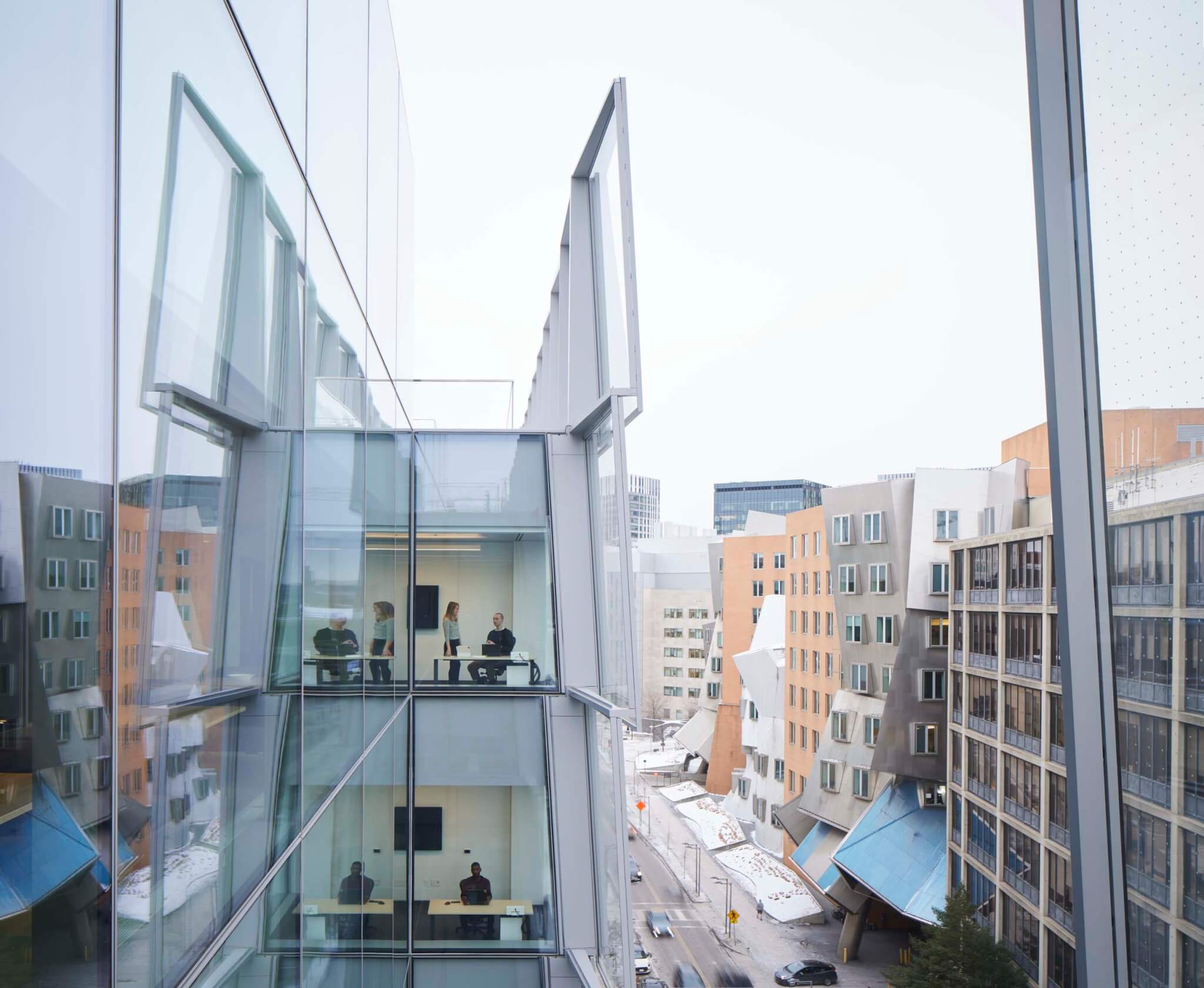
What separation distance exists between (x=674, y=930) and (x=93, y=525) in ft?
106

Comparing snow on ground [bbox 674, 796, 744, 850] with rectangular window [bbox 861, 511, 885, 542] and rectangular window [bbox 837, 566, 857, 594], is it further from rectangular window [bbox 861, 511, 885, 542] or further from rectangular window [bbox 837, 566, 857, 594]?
rectangular window [bbox 861, 511, 885, 542]

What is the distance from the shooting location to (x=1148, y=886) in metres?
2.53

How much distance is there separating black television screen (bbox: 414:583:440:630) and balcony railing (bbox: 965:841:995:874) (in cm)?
1979

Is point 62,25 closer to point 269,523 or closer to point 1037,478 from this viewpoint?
point 269,523

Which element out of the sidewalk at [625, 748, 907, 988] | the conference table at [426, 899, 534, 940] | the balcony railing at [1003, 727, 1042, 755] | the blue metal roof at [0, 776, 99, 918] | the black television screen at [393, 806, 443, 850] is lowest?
the sidewalk at [625, 748, 907, 988]

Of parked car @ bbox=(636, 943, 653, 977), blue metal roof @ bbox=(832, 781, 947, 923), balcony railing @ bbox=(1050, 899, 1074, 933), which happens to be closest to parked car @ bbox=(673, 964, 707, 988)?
parked car @ bbox=(636, 943, 653, 977)

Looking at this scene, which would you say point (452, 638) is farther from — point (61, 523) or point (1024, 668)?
point (1024, 668)

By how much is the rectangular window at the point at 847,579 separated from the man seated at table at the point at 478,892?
23539 millimetres

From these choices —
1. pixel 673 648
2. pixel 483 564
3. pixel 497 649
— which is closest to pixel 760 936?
pixel 497 649

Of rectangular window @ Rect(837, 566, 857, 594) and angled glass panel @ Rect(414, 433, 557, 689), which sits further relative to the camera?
rectangular window @ Rect(837, 566, 857, 594)

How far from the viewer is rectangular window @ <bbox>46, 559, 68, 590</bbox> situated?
144 cm

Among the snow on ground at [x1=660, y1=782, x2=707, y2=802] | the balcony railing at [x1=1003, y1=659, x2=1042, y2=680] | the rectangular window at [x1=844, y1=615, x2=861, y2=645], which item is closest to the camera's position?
the balcony railing at [x1=1003, y1=659, x2=1042, y2=680]

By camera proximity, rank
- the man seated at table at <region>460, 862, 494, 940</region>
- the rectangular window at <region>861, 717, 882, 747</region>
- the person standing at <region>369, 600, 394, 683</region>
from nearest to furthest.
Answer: the person standing at <region>369, 600, 394, 683</region>, the man seated at table at <region>460, 862, 494, 940</region>, the rectangular window at <region>861, 717, 882, 747</region>

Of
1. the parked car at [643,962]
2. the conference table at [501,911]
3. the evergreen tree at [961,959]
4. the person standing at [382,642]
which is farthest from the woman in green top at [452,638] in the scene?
the parked car at [643,962]
